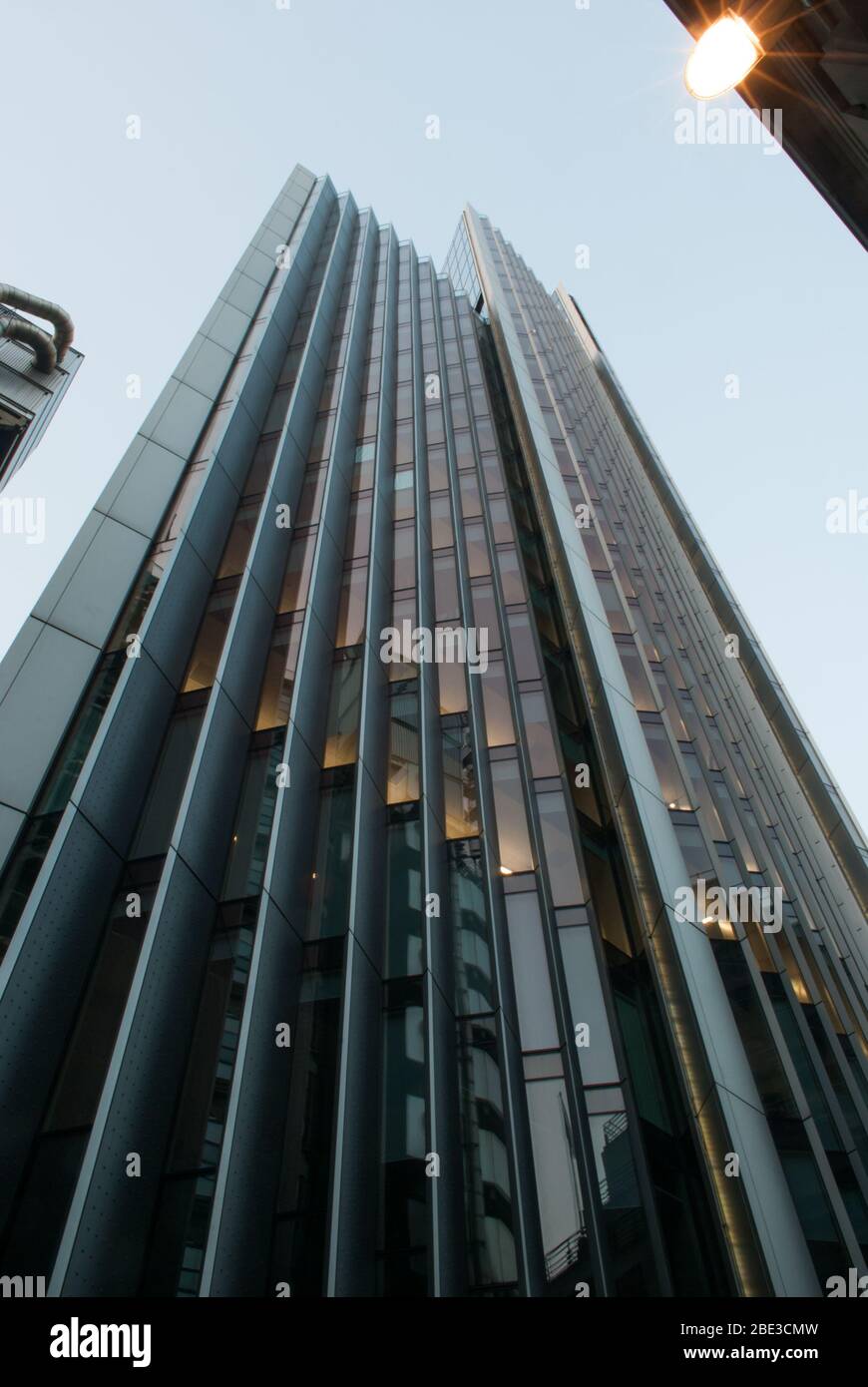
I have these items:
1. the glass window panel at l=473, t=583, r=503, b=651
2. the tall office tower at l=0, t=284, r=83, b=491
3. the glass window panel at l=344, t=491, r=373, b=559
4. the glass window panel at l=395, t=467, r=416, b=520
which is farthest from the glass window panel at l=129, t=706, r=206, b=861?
the tall office tower at l=0, t=284, r=83, b=491

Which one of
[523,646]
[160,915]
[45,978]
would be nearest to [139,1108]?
[45,978]

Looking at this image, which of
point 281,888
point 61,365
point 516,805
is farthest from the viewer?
point 61,365

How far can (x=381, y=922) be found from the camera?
41.4ft

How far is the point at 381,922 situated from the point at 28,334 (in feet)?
87.8

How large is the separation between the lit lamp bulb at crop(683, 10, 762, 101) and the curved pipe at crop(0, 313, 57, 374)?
99.6 ft

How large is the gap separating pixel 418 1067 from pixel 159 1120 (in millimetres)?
3397

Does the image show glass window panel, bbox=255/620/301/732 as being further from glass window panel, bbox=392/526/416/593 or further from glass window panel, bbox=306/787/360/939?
glass window panel, bbox=392/526/416/593

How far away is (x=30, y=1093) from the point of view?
9180 mm

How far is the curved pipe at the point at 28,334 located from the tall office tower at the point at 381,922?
32.7 ft

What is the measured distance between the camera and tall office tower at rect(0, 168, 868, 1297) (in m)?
9.39

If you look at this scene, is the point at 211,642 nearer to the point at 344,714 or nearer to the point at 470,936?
the point at 344,714

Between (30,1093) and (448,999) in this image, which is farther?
(448,999)

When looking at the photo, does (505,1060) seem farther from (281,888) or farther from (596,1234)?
(281,888)
